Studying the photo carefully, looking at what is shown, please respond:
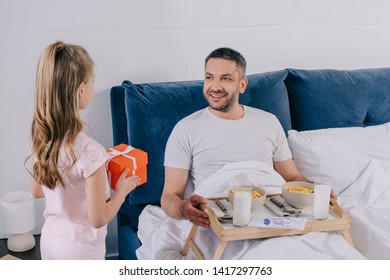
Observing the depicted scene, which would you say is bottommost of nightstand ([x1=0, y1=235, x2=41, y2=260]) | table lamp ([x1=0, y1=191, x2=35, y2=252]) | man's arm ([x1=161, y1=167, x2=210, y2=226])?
nightstand ([x1=0, y1=235, x2=41, y2=260])

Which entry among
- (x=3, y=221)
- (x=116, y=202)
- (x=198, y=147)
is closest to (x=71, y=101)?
(x=116, y=202)

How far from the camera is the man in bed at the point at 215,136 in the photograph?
161 centimetres

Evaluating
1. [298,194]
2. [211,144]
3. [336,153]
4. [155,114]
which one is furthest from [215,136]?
[336,153]

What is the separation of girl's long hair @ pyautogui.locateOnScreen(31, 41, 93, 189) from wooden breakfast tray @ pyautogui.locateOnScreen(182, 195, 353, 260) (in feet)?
1.25

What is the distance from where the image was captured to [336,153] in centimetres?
185

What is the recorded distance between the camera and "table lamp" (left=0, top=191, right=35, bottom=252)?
167 cm

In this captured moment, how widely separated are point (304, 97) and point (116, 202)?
89 cm

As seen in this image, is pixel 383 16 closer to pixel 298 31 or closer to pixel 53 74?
pixel 298 31

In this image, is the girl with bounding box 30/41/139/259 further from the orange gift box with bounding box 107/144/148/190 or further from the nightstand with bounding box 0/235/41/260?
the nightstand with bounding box 0/235/41/260

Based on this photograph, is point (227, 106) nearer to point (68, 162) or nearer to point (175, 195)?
point (175, 195)

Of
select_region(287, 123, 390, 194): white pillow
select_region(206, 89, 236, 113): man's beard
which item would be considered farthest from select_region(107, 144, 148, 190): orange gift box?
select_region(287, 123, 390, 194): white pillow

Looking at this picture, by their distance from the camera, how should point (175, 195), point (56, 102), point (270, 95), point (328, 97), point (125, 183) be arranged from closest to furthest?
point (56, 102) → point (125, 183) → point (175, 195) → point (270, 95) → point (328, 97)

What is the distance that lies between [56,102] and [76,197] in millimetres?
231

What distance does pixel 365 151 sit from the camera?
1895 millimetres
